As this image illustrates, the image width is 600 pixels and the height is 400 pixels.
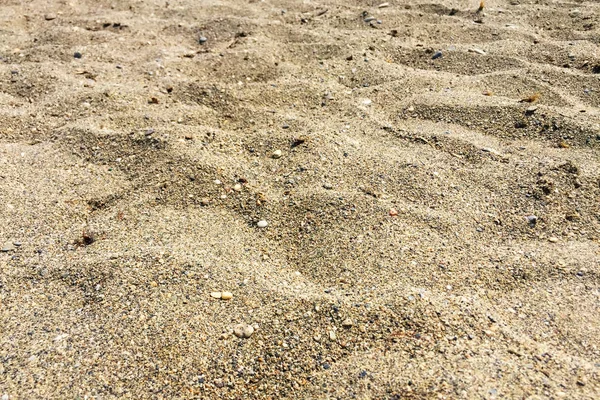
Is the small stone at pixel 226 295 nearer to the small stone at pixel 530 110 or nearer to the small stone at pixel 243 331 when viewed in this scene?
the small stone at pixel 243 331

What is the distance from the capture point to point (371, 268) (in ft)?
5.26

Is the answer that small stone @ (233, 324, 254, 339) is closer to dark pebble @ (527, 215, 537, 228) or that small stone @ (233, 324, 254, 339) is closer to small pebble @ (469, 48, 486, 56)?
dark pebble @ (527, 215, 537, 228)

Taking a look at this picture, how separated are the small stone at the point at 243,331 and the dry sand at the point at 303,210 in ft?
0.05

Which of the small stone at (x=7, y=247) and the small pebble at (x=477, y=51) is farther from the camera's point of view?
the small pebble at (x=477, y=51)

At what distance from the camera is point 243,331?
1.42 m

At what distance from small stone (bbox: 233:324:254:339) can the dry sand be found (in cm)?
1

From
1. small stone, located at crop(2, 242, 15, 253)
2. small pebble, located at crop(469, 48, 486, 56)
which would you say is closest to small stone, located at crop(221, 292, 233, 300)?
small stone, located at crop(2, 242, 15, 253)

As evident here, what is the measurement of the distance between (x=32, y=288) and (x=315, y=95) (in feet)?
5.11

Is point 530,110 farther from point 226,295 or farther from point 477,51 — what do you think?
point 226,295

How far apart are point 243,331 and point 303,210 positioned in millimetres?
566

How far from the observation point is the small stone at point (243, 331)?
141 cm

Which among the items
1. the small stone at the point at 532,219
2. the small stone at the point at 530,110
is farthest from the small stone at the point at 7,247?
the small stone at the point at 530,110

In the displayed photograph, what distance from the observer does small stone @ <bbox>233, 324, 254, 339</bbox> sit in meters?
1.41

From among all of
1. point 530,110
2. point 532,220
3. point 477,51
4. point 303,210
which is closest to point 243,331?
point 303,210
